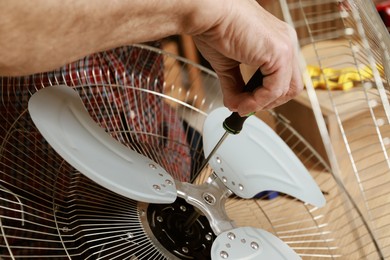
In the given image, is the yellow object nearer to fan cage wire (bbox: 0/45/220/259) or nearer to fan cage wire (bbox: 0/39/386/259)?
fan cage wire (bbox: 0/39/386/259)

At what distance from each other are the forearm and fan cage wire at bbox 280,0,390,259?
170mm

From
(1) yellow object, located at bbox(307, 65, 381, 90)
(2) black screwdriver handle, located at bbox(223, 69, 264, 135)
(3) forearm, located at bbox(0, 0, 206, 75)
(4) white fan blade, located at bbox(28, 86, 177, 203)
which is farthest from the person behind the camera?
(1) yellow object, located at bbox(307, 65, 381, 90)

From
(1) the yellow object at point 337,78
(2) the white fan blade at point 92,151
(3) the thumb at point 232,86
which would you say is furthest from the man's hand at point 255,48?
(1) the yellow object at point 337,78

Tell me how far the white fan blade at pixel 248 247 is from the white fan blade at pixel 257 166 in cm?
9

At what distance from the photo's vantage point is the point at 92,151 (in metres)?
0.57

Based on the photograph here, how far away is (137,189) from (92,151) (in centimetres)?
7

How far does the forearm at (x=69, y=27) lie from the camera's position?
399 mm

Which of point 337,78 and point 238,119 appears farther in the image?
point 337,78

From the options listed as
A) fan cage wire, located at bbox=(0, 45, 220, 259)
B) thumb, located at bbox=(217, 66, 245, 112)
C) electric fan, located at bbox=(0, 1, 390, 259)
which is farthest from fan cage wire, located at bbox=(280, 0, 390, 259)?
fan cage wire, located at bbox=(0, 45, 220, 259)

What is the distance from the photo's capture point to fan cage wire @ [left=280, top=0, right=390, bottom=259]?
0.64 metres

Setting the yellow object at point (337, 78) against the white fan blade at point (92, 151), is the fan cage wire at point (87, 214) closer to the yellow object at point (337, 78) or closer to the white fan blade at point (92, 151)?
the white fan blade at point (92, 151)

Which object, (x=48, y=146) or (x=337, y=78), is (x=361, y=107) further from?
(x=48, y=146)

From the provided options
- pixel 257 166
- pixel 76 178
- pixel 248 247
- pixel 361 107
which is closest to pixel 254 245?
pixel 248 247

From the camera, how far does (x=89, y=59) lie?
2.87 ft
